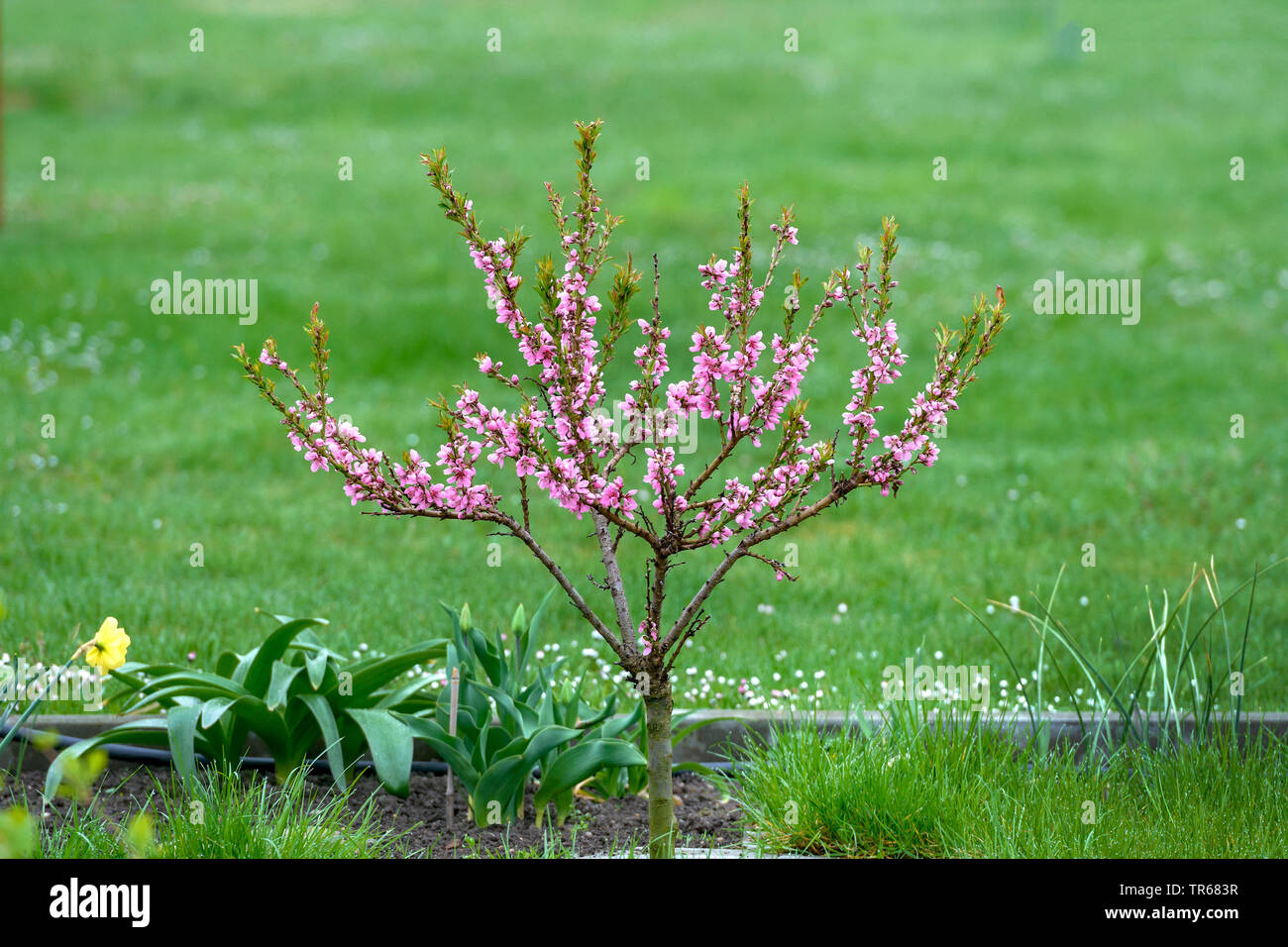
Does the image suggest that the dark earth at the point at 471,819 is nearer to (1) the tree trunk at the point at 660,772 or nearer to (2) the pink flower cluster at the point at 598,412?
(1) the tree trunk at the point at 660,772

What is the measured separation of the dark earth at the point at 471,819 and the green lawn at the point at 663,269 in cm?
89

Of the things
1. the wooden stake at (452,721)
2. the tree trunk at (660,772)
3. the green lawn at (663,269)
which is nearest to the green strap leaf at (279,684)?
the wooden stake at (452,721)

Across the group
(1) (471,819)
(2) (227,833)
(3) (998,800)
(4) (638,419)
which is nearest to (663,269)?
(1) (471,819)

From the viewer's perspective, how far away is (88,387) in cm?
1089

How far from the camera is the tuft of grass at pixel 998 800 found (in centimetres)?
405

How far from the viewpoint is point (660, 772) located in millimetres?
4012

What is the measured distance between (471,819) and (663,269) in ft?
31.8

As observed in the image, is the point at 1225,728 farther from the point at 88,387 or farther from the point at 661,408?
the point at 88,387

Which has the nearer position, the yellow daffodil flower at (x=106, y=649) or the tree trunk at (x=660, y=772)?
the yellow daffodil flower at (x=106, y=649)

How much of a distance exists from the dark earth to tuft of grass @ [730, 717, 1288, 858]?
252mm

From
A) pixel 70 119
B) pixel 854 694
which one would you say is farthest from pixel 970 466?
pixel 70 119

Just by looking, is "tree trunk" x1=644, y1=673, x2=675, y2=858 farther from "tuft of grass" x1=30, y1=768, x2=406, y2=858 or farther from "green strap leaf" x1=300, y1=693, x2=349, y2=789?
"green strap leaf" x1=300, y1=693, x2=349, y2=789

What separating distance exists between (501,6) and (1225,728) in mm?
30477

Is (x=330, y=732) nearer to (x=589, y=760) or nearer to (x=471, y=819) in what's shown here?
(x=471, y=819)
